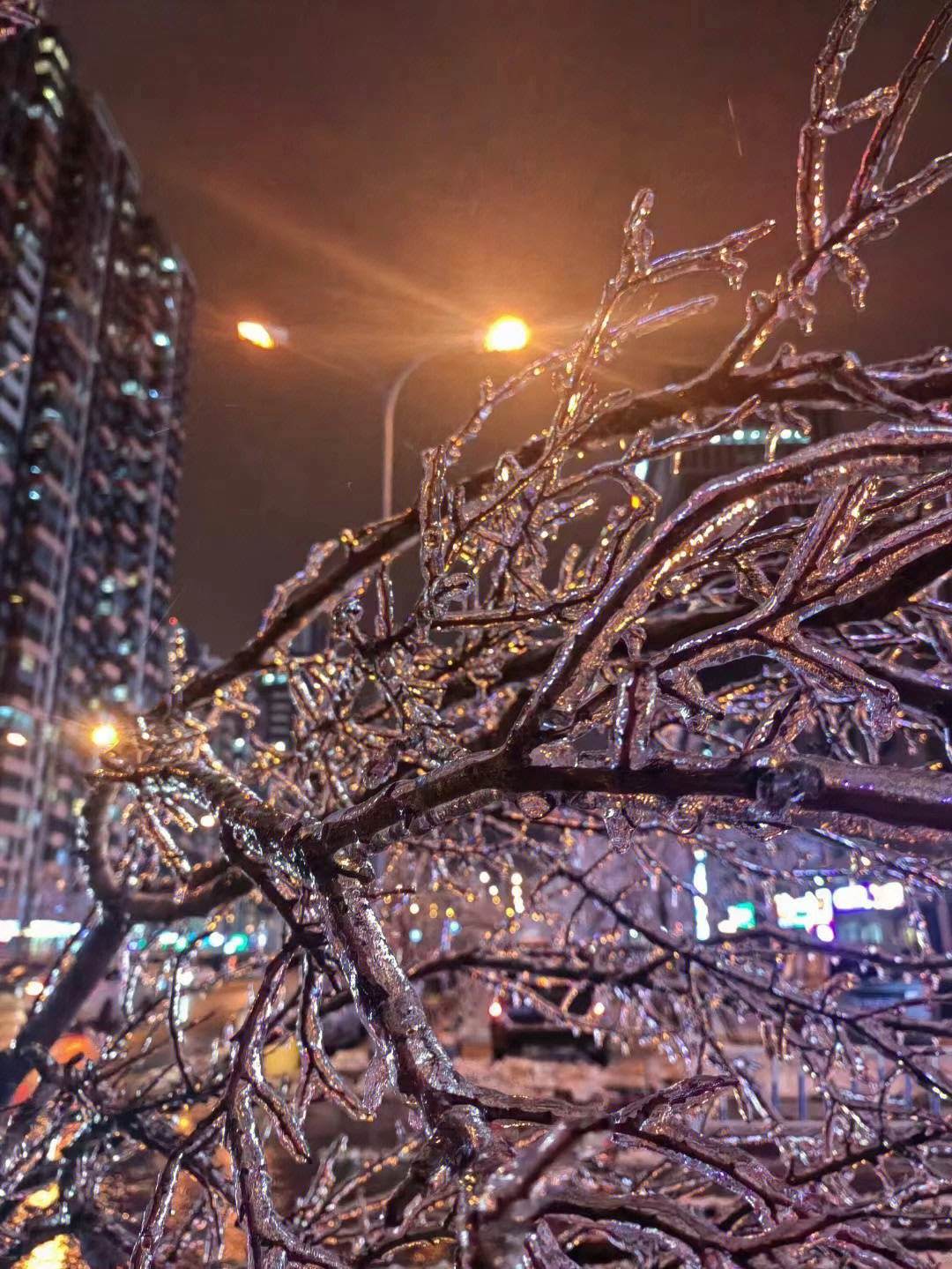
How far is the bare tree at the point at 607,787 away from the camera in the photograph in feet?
3.88

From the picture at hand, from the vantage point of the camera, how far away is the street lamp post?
3.96 meters

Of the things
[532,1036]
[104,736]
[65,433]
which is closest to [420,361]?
[104,736]

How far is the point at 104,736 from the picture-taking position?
421 cm

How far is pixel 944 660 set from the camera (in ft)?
6.18

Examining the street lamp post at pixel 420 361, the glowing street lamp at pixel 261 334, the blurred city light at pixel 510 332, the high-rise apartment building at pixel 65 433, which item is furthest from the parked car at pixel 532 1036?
the high-rise apartment building at pixel 65 433

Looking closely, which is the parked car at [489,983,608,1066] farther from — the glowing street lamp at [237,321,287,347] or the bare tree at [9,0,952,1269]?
the glowing street lamp at [237,321,287,347]

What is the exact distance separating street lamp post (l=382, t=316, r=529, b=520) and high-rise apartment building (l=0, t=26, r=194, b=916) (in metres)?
57.9

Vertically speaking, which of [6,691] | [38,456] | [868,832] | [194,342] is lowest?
[868,832]

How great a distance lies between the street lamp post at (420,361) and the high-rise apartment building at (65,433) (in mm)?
57862

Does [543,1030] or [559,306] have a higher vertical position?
[559,306]

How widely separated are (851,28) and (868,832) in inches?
53.5

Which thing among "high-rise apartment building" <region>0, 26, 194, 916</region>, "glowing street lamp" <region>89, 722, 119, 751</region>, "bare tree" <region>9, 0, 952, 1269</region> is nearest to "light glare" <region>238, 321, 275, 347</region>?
"bare tree" <region>9, 0, 952, 1269</region>

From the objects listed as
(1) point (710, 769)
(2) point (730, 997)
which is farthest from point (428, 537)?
(2) point (730, 997)

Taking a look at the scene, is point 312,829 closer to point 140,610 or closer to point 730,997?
point 730,997
